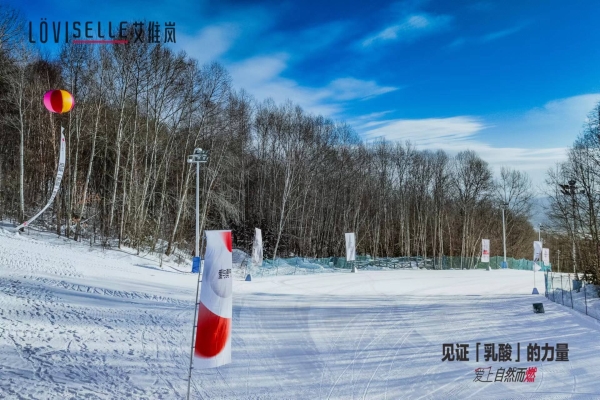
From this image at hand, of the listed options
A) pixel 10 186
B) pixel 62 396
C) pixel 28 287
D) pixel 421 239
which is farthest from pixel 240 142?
pixel 62 396

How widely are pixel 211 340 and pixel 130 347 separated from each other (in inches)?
153

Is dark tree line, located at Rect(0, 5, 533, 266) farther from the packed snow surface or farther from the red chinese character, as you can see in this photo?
the red chinese character

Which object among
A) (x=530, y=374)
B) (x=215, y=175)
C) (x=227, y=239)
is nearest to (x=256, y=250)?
(x=215, y=175)

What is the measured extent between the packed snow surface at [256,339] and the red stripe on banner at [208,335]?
190cm

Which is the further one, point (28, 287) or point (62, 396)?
point (28, 287)

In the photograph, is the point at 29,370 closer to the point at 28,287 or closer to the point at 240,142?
Result: the point at 28,287

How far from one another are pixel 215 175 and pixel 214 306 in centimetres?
2242

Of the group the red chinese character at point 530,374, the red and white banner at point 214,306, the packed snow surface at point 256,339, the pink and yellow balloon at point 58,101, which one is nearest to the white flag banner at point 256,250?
the packed snow surface at point 256,339

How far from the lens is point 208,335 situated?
5566mm

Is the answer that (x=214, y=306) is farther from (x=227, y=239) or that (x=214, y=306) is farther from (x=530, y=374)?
(x=530, y=374)

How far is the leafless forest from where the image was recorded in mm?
22828

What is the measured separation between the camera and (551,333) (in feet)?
38.9

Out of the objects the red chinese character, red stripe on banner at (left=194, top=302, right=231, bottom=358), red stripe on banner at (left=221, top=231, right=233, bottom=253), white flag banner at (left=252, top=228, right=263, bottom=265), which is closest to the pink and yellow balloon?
red stripe on banner at (left=221, top=231, right=233, bottom=253)

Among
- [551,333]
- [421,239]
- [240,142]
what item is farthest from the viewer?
[421,239]
